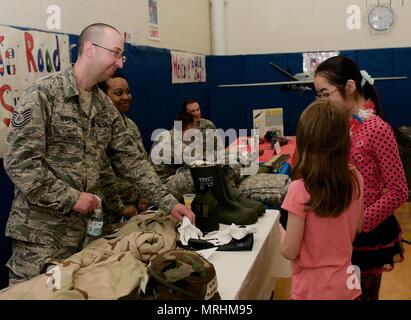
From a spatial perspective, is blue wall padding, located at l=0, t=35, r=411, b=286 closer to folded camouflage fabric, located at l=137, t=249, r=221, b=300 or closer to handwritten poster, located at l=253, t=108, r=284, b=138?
handwritten poster, located at l=253, t=108, r=284, b=138

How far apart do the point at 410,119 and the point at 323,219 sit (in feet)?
17.9

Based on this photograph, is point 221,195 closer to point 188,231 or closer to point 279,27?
point 188,231

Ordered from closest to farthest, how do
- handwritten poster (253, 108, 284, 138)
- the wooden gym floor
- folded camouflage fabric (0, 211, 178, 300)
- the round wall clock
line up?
folded camouflage fabric (0, 211, 178, 300), the wooden gym floor, handwritten poster (253, 108, 284, 138), the round wall clock

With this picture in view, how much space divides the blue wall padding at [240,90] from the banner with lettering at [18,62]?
1691 mm

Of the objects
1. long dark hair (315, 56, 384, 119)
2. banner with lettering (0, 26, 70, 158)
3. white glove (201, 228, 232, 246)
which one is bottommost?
white glove (201, 228, 232, 246)

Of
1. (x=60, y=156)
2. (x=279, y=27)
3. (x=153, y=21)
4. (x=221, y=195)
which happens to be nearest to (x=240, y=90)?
(x=279, y=27)

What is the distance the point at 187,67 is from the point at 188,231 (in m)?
4.27

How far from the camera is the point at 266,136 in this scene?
17.3ft

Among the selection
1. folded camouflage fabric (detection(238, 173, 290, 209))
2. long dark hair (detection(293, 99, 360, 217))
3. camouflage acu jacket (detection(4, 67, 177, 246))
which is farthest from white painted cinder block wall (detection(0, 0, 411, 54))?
long dark hair (detection(293, 99, 360, 217))

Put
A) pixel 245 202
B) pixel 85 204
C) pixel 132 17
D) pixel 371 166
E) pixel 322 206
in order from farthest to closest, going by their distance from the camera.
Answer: pixel 132 17, pixel 245 202, pixel 85 204, pixel 371 166, pixel 322 206

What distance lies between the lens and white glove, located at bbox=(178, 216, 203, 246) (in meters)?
1.96

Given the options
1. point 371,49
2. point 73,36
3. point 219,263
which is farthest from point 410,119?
point 219,263

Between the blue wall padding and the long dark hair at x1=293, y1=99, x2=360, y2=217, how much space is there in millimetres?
3208

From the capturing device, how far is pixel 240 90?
6.75 metres
